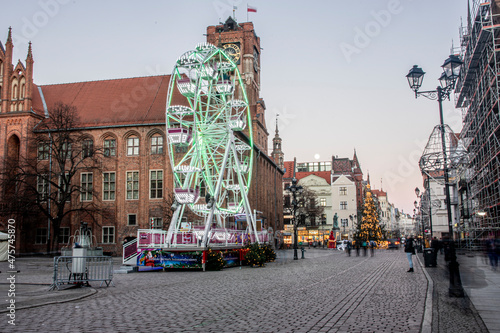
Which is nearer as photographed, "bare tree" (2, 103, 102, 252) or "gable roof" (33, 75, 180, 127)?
"bare tree" (2, 103, 102, 252)

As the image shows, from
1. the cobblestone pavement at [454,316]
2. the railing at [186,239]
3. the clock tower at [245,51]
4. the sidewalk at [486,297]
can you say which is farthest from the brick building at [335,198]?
the cobblestone pavement at [454,316]

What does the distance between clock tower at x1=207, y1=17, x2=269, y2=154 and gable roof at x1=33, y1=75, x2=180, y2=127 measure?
13.9 m

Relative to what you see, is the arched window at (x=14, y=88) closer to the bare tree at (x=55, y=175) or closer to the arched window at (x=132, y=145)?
the bare tree at (x=55, y=175)

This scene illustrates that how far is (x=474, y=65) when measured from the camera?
3734 cm

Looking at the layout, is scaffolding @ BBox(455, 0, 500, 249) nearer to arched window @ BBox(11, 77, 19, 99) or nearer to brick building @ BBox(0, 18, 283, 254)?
brick building @ BBox(0, 18, 283, 254)

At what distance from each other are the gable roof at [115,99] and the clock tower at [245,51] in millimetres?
13923

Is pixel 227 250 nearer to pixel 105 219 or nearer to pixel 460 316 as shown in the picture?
pixel 460 316

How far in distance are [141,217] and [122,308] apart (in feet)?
119

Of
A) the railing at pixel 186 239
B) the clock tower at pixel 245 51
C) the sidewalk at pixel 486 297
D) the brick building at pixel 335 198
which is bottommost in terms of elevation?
the sidewalk at pixel 486 297

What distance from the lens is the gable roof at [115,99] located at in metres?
48.4

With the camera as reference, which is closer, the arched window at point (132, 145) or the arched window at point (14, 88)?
the arched window at point (132, 145)

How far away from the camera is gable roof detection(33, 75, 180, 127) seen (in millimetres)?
48375

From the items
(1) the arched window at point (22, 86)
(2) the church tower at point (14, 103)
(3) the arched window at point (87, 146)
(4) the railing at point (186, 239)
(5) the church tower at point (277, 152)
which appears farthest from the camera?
(5) the church tower at point (277, 152)

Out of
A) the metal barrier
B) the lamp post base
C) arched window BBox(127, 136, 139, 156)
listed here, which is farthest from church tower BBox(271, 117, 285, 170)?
the lamp post base
